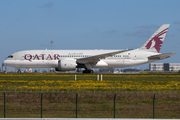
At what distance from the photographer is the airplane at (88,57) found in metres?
50.1

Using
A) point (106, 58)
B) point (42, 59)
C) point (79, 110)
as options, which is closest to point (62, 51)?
point (42, 59)

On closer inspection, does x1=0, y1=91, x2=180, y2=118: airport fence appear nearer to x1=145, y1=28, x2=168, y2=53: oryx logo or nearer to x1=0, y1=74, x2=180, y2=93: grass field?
x1=0, y1=74, x2=180, y2=93: grass field

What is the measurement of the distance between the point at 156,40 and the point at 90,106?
38385 millimetres

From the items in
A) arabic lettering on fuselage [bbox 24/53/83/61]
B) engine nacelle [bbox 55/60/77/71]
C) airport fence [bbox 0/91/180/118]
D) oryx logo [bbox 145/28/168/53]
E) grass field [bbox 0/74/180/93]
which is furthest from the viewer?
oryx logo [bbox 145/28/168/53]

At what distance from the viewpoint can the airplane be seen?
50062 millimetres

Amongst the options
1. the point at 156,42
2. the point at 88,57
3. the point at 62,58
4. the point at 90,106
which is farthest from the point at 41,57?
the point at 90,106

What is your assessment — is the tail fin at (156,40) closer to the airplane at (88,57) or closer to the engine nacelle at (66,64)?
the airplane at (88,57)

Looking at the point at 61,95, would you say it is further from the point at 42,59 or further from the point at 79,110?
the point at 42,59

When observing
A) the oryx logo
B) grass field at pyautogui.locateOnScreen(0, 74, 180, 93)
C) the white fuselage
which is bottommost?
grass field at pyautogui.locateOnScreen(0, 74, 180, 93)

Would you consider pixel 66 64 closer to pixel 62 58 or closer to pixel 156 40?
pixel 62 58

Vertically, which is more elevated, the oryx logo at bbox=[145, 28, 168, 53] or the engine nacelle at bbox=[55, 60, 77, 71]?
the oryx logo at bbox=[145, 28, 168, 53]

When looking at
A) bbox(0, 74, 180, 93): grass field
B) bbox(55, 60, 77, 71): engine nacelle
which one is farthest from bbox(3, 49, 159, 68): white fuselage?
bbox(0, 74, 180, 93): grass field

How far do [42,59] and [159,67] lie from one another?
456 feet

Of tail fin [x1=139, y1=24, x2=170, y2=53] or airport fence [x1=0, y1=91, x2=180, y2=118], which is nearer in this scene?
airport fence [x1=0, y1=91, x2=180, y2=118]
